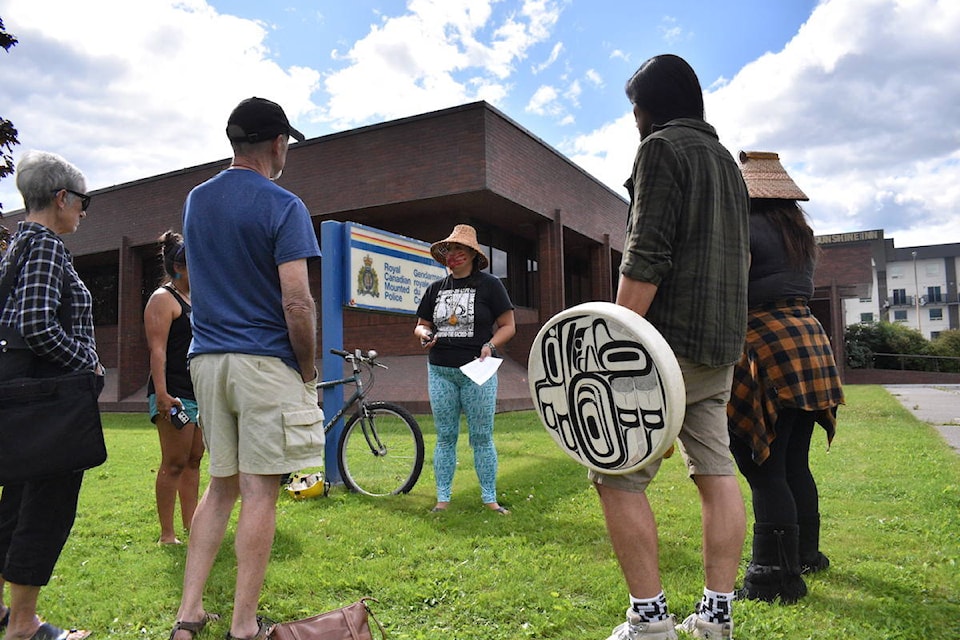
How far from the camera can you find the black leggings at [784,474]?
2961 mm

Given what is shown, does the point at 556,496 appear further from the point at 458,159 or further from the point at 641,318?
the point at 458,159

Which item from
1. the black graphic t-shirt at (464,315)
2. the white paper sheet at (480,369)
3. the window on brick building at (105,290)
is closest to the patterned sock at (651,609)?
the white paper sheet at (480,369)

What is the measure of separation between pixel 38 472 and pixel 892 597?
3.46 metres

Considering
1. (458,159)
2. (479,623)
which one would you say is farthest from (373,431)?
(458,159)

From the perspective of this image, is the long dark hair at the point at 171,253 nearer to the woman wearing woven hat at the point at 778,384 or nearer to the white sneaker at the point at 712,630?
the woman wearing woven hat at the point at 778,384

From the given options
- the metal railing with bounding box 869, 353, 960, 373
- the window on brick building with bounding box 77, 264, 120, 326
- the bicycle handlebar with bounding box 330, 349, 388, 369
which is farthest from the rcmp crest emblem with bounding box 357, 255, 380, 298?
the metal railing with bounding box 869, 353, 960, 373

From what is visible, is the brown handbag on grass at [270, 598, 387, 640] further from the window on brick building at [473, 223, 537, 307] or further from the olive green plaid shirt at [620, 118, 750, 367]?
the window on brick building at [473, 223, 537, 307]

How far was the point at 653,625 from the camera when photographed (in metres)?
2.32

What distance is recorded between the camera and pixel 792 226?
312cm

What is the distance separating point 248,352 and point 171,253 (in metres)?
2.00

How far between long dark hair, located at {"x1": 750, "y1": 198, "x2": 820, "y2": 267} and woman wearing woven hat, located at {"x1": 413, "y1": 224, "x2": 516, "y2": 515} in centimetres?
199

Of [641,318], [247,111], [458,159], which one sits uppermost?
[458,159]

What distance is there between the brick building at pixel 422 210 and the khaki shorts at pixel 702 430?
11001 mm

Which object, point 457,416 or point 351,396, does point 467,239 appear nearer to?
point 457,416
